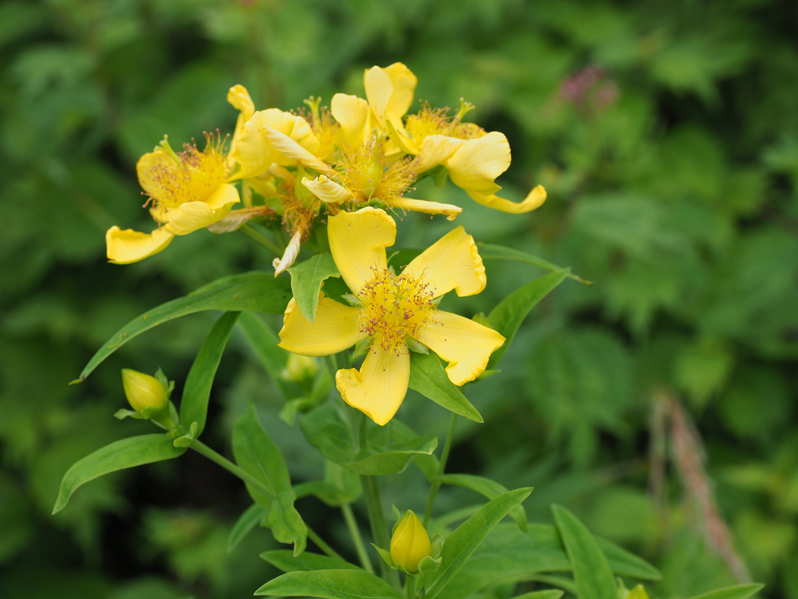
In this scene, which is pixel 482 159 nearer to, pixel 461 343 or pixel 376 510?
pixel 461 343

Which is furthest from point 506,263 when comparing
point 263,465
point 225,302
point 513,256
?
point 225,302

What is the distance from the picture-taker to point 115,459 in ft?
2.89

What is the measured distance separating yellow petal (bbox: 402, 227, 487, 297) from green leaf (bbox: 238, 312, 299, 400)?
0.44 meters

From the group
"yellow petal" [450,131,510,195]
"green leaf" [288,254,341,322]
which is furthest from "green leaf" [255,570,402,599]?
"yellow petal" [450,131,510,195]

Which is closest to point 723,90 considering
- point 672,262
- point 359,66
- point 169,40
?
point 672,262

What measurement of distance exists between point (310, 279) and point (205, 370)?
0.27 metres

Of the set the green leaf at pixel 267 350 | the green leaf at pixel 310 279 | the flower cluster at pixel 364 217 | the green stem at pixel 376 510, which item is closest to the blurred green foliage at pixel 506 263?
the green leaf at pixel 267 350

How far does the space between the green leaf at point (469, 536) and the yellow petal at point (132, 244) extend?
0.58m

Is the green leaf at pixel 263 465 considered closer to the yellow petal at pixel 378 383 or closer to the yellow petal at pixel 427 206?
the yellow petal at pixel 378 383

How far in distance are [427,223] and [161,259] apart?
99 cm

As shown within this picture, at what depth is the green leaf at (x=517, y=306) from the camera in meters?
0.97

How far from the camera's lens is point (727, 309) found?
7.38 ft

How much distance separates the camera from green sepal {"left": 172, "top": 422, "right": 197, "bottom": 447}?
0.91 meters

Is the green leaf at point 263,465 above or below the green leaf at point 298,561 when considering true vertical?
above
